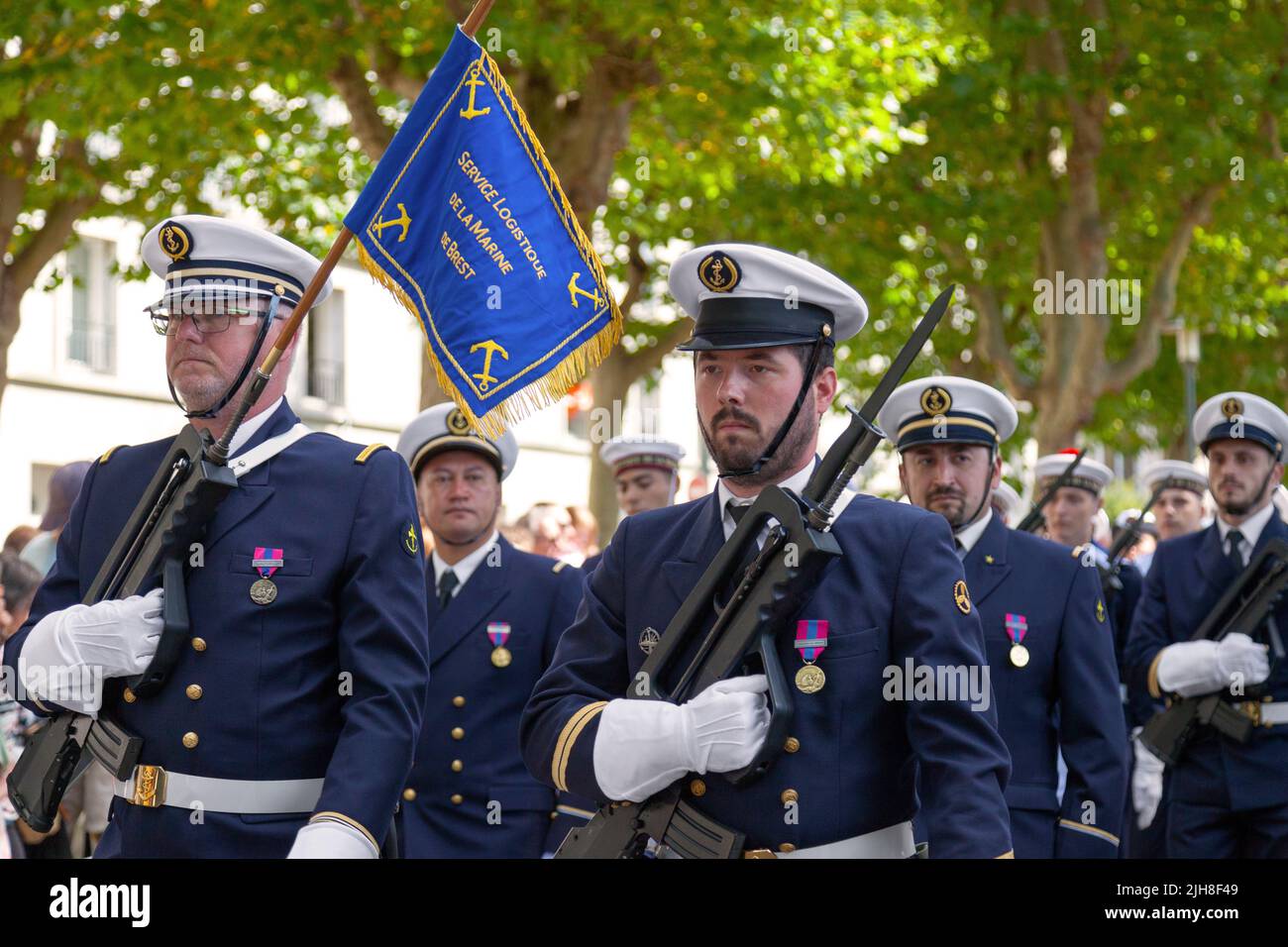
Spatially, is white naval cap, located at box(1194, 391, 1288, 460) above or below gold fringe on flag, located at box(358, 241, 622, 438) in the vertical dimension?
above

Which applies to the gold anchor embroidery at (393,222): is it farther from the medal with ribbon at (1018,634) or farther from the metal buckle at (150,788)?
the medal with ribbon at (1018,634)

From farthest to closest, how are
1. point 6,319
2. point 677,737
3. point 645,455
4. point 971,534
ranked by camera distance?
point 6,319, point 645,455, point 971,534, point 677,737

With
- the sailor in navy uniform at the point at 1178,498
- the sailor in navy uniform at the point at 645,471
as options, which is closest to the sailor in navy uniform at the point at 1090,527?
the sailor in navy uniform at the point at 1178,498

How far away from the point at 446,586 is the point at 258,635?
8.67 feet

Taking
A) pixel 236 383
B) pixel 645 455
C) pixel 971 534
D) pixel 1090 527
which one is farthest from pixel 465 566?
pixel 1090 527

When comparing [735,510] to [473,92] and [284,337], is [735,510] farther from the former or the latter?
[473,92]

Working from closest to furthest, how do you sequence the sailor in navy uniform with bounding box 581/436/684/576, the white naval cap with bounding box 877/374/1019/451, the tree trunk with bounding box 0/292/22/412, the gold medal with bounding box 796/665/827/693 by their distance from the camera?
the gold medal with bounding box 796/665/827/693 < the white naval cap with bounding box 877/374/1019/451 < the sailor in navy uniform with bounding box 581/436/684/576 < the tree trunk with bounding box 0/292/22/412

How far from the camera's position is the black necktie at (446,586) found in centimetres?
683

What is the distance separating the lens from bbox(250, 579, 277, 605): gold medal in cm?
427

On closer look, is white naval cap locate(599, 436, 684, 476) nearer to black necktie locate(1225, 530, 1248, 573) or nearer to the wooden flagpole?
black necktie locate(1225, 530, 1248, 573)

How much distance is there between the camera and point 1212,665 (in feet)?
24.8

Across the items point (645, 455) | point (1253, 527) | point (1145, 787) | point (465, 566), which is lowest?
point (1145, 787)

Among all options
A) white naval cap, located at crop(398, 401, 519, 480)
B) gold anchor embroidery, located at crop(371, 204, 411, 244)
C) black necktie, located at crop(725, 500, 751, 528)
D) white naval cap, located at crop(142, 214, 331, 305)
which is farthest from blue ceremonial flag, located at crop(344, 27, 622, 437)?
white naval cap, located at crop(398, 401, 519, 480)

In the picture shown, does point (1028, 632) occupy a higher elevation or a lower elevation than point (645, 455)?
lower
